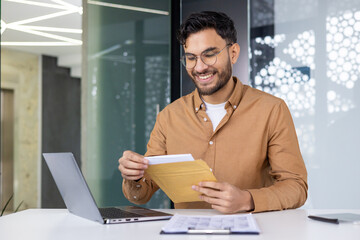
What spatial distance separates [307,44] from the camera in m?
3.75

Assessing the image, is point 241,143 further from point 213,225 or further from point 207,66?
point 213,225

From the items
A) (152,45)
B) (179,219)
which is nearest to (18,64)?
(152,45)

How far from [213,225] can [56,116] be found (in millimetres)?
8104

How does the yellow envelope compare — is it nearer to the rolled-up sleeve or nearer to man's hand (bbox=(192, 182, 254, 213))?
man's hand (bbox=(192, 182, 254, 213))

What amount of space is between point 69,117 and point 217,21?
7.65m

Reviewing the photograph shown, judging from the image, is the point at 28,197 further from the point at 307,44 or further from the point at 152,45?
the point at 307,44

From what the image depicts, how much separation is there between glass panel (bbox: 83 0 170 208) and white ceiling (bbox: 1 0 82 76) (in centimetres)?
129

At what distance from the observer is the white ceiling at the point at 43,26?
5086 mm

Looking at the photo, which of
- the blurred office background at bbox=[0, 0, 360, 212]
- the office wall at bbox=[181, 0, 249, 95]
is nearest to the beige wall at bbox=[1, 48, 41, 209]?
the blurred office background at bbox=[0, 0, 360, 212]

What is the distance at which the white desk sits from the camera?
121 cm

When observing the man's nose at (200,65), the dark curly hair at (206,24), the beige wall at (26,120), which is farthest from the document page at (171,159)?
the beige wall at (26,120)

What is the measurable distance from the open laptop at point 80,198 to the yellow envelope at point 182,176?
11cm

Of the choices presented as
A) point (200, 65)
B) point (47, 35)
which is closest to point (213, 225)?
point (200, 65)

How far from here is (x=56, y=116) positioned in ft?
29.5
